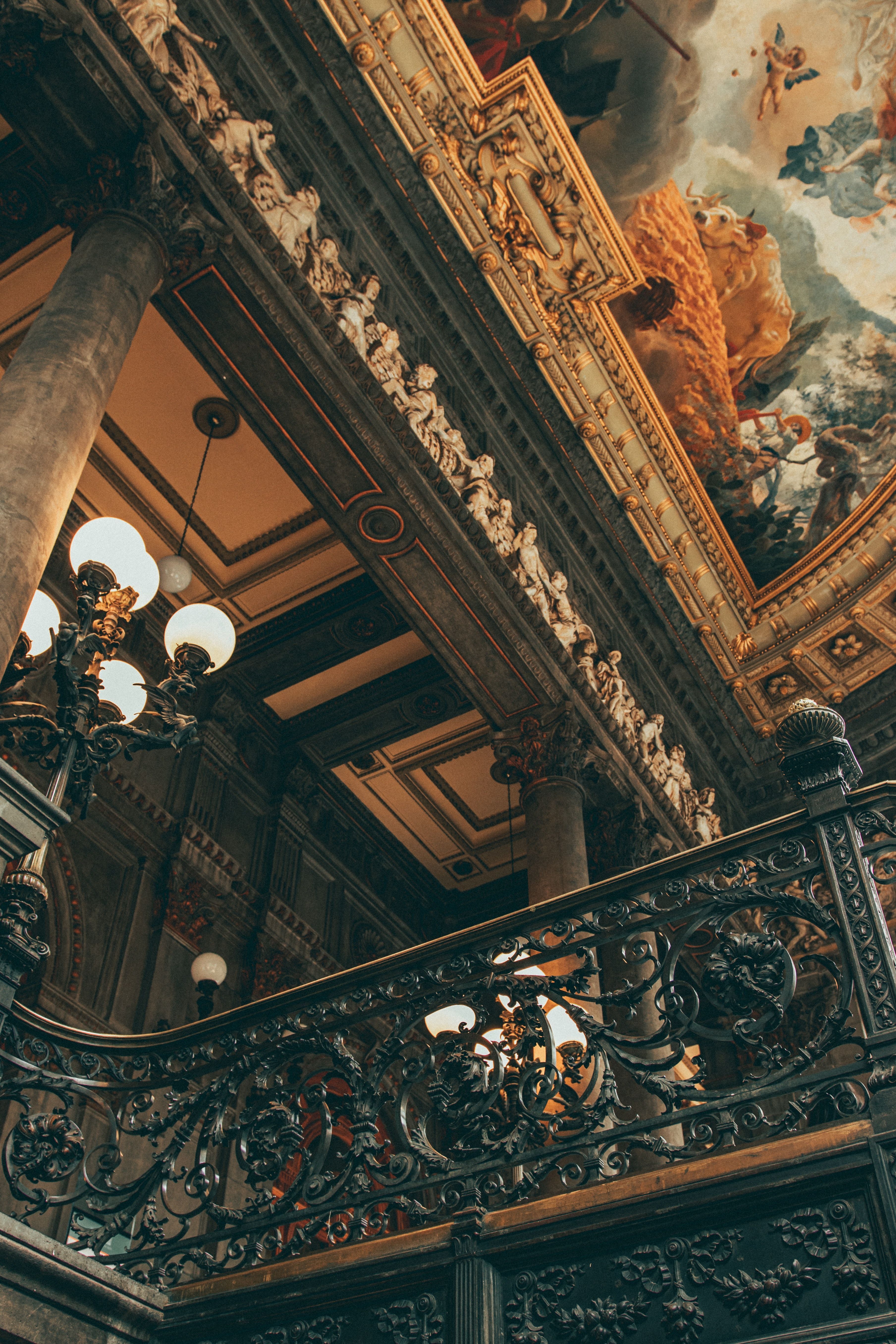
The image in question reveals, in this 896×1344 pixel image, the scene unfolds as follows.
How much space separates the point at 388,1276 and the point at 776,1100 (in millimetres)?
7584

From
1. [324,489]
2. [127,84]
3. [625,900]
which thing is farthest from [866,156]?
[625,900]

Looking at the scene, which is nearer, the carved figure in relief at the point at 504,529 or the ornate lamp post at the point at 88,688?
the ornate lamp post at the point at 88,688

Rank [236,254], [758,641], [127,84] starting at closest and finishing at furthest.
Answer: [127,84], [236,254], [758,641]

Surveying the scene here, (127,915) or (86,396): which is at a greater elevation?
(127,915)

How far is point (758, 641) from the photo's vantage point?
11680 millimetres

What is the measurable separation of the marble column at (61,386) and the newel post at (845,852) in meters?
2.55

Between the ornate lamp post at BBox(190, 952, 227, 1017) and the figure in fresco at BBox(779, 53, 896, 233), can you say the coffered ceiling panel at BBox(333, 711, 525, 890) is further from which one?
the figure in fresco at BBox(779, 53, 896, 233)

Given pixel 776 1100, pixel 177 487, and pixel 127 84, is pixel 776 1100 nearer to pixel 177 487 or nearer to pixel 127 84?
pixel 177 487

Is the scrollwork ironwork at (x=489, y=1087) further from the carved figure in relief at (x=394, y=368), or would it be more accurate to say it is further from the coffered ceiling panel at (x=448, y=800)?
the coffered ceiling panel at (x=448, y=800)

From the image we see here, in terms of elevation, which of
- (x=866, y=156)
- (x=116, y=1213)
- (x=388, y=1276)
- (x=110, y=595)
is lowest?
(x=388, y=1276)

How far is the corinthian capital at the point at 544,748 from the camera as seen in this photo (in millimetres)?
7906

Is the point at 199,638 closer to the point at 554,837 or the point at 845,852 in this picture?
the point at 845,852

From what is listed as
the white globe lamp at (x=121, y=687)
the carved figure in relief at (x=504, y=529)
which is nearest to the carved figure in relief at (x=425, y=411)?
the carved figure in relief at (x=504, y=529)

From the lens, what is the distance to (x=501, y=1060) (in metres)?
3.74
